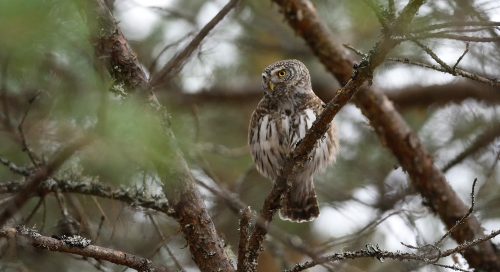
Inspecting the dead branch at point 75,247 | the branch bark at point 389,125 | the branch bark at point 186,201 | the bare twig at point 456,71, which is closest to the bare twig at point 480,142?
the branch bark at point 389,125

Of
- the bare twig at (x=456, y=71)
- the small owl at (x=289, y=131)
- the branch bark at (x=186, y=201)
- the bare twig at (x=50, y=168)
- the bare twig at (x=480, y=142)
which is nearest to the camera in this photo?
the bare twig at (x=50, y=168)

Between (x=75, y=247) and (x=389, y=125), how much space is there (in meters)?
2.54

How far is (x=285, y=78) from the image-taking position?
15.9ft

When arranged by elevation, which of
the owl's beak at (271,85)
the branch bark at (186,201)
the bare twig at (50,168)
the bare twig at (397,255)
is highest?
the owl's beak at (271,85)

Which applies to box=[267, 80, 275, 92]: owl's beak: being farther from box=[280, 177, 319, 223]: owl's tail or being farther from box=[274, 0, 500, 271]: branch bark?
box=[280, 177, 319, 223]: owl's tail

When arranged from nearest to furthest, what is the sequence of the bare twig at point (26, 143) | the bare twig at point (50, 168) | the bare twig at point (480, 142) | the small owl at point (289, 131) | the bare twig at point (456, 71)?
the bare twig at point (50, 168) → the bare twig at point (456, 71) → the bare twig at point (26, 143) → the small owl at point (289, 131) → the bare twig at point (480, 142)

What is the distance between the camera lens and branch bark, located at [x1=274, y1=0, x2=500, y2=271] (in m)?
4.79

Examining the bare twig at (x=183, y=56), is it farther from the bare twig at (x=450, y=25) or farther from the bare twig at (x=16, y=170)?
the bare twig at (x=450, y=25)

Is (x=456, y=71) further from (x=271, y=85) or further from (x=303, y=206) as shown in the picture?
(x=303, y=206)

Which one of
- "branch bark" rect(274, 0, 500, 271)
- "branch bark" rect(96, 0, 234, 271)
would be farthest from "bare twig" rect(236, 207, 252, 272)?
"branch bark" rect(274, 0, 500, 271)

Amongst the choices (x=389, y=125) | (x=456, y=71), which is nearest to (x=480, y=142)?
(x=389, y=125)

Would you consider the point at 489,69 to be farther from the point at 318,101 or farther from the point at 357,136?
the point at 357,136

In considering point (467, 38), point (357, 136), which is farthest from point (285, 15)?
point (467, 38)

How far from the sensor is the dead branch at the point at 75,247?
9.23 ft
